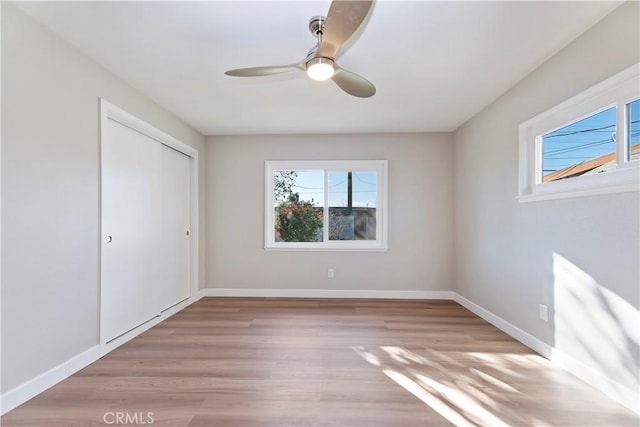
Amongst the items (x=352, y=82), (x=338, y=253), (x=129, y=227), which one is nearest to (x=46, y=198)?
(x=129, y=227)

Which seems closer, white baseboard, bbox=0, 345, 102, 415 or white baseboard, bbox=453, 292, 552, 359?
white baseboard, bbox=0, 345, 102, 415

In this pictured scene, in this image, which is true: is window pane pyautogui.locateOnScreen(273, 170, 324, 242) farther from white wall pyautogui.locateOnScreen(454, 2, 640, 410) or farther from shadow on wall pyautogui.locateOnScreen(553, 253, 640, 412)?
shadow on wall pyautogui.locateOnScreen(553, 253, 640, 412)

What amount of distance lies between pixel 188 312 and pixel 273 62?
115 inches

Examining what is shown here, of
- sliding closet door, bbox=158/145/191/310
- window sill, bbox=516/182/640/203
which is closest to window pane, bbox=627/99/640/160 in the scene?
window sill, bbox=516/182/640/203

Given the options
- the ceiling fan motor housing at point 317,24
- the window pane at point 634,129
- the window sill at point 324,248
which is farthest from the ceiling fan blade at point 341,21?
the window sill at point 324,248

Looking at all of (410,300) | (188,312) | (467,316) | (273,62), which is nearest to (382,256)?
(410,300)

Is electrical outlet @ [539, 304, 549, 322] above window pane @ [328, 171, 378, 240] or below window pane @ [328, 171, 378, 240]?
below

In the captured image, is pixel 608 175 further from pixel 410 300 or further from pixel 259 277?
pixel 259 277

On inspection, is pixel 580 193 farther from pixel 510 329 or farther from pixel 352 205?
pixel 352 205

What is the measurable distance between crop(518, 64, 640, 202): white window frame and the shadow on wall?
55cm

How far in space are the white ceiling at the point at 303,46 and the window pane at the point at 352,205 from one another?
46.4 inches

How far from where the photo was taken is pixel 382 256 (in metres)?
4.17

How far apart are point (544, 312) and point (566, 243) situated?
611 mm

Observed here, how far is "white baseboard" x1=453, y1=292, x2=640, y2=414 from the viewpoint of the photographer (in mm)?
1710
